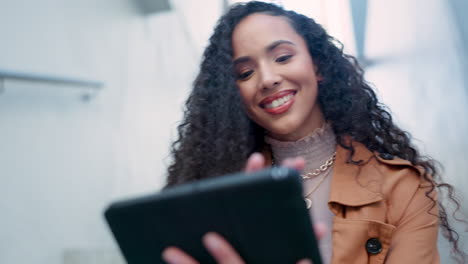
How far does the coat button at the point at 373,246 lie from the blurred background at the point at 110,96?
21.3 inches

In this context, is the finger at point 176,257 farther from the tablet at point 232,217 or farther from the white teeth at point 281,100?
the white teeth at point 281,100

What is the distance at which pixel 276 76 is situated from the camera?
81 centimetres

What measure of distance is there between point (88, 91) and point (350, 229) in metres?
1.03

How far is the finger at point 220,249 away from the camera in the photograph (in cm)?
45

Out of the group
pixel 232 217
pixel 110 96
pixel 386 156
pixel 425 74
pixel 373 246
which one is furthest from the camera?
pixel 110 96

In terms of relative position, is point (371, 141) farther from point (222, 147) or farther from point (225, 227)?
point (225, 227)

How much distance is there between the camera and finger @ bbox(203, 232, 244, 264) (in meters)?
0.45

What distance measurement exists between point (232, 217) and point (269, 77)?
417 mm

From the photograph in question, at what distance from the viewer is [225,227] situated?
45 centimetres

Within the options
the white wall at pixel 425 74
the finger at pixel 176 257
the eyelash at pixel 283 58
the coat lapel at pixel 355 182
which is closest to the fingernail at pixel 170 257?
the finger at pixel 176 257

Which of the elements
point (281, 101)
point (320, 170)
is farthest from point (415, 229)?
point (281, 101)

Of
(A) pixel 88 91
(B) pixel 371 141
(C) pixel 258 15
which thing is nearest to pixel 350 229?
(B) pixel 371 141

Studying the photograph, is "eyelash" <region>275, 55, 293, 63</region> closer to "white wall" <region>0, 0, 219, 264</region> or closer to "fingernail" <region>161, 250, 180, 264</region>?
"fingernail" <region>161, 250, 180, 264</region>

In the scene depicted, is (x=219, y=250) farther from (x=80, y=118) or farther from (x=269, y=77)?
(x=80, y=118)
